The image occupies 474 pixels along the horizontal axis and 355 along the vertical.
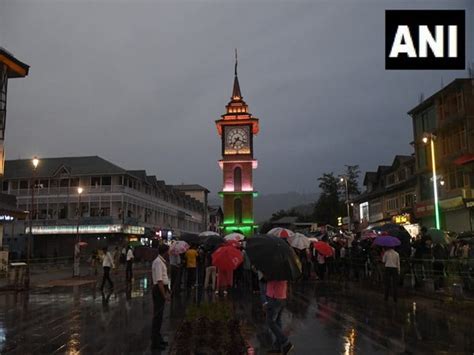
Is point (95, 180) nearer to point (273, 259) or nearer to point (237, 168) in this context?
point (237, 168)

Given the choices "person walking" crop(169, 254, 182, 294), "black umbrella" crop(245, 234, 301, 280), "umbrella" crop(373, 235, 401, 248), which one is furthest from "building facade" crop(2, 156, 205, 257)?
"black umbrella" crop(245, 234, 301, 280)

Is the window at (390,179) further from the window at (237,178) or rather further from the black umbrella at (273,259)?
the black umbrella at (273,259)

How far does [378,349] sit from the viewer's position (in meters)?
9.49

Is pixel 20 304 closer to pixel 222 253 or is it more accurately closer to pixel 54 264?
pixel 222 253

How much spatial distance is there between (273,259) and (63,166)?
57024 mm

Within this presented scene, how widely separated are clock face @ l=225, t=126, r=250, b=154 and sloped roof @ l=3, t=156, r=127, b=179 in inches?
684

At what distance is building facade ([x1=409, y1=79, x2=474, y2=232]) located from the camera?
34312 millimetres

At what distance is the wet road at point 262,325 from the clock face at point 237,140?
53504 mm

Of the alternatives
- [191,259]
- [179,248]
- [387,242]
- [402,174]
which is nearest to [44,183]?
[402,174]

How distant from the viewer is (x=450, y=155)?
1460 inches

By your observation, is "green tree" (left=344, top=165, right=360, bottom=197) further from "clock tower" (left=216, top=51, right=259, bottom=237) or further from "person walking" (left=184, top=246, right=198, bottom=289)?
"person walking" (left=184, top=246, right=198, bottom=289)

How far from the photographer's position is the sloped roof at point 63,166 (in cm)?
6120

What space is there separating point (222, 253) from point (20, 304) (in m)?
8.19

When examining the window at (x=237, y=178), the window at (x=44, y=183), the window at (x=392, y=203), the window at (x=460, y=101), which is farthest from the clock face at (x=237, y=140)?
the window at (x=460, y=101)
